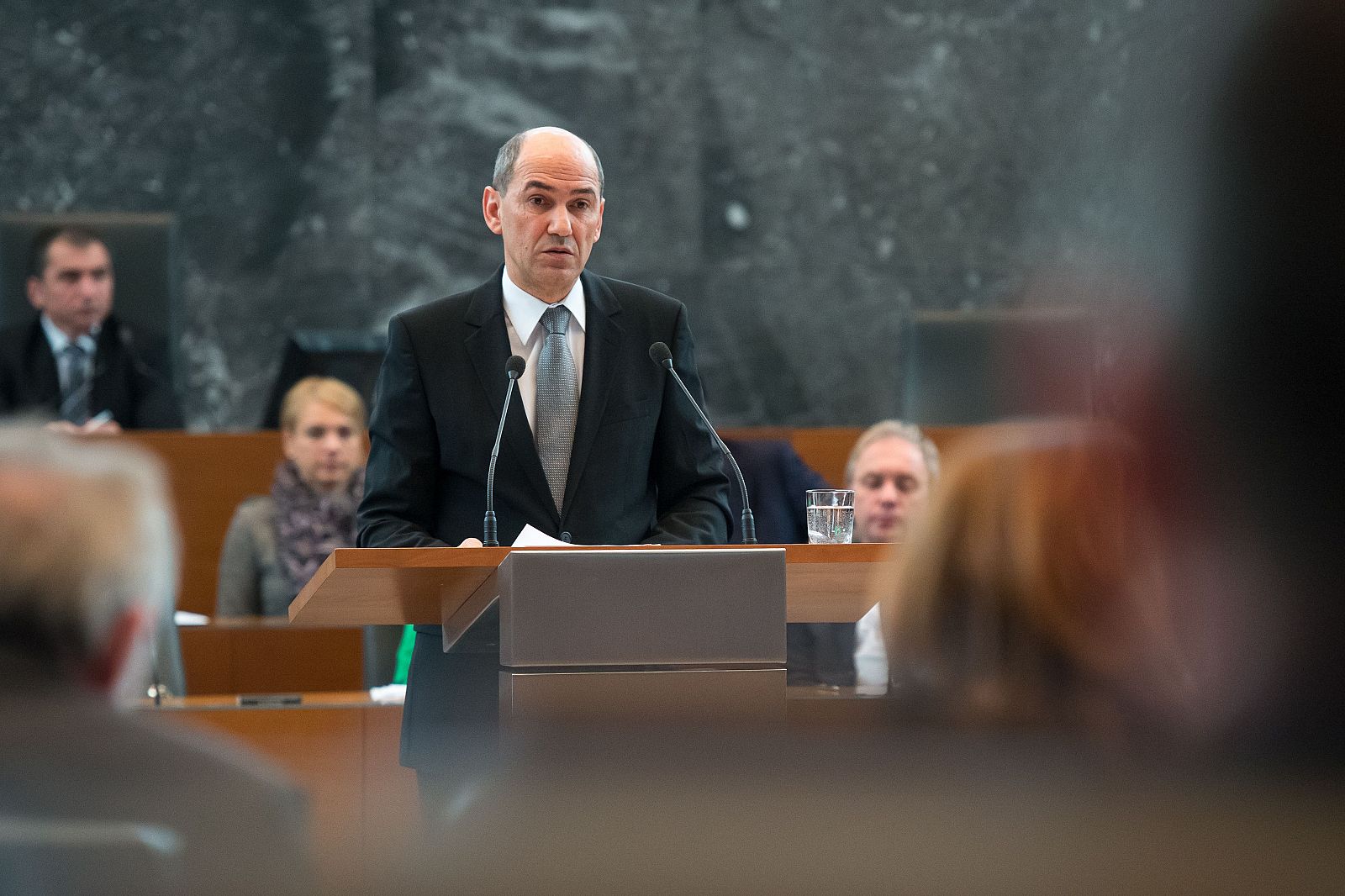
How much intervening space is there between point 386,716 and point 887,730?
274 centimetres

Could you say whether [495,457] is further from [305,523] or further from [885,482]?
[305,523]

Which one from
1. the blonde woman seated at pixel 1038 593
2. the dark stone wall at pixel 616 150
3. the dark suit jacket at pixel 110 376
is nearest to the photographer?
the blonde woman seated at pixel 1038 593

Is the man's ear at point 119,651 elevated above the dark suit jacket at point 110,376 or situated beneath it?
situated beneath

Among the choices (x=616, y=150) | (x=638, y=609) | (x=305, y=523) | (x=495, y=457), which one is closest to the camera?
(x=638, y=609)

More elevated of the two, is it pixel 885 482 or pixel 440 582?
pixel 885 482

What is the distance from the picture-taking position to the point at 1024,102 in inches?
273

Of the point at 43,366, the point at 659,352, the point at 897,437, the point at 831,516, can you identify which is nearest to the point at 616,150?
the point at 43,366

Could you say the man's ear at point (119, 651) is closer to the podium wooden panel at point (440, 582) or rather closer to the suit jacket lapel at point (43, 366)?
the podium wooden panel at point (440, 582)

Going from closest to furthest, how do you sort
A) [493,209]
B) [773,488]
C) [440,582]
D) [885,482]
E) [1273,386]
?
[1273,386]
[440,582]
[493,209]
[885,482]
[773,488]

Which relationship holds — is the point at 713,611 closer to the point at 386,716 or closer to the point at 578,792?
the point at 578,792

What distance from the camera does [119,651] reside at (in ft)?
1.97

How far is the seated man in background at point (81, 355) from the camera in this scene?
4742mm

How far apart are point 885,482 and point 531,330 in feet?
4.98

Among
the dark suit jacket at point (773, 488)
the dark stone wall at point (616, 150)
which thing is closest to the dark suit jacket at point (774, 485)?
the dark suit jacket at point (773, 488)
